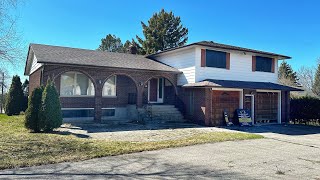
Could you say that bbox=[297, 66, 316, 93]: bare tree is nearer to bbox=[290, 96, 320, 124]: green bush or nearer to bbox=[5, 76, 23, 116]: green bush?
bbox=[290, 96, 320, 124]: green bush

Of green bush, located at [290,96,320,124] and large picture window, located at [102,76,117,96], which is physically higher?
large picture window, located at [102,76,117,96]

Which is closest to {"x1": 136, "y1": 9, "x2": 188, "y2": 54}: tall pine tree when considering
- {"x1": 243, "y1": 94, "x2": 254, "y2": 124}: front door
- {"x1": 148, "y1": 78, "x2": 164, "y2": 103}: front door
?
{"x1": 148, "y1": 78, "x2": 164, "y2": 103}: front door

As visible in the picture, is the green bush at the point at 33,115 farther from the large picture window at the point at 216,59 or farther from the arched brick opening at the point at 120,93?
the large picture window at the point at 216,59

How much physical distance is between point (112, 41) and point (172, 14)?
13686mm

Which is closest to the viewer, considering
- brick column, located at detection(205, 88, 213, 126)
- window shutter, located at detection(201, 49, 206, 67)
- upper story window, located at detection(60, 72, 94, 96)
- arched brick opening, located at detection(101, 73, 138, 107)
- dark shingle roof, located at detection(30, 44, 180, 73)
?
dark shingle roof, located at detection(30, 44, 180, 73)

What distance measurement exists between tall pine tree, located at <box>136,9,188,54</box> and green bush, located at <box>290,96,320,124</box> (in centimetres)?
2475

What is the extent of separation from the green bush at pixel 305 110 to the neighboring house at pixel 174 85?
1.13 meters

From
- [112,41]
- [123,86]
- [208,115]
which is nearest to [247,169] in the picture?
[208,115]

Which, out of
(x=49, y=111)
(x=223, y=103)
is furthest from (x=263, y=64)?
(x=49, y=111)

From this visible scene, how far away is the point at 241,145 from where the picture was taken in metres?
10.3

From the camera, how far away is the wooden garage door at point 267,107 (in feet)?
63.7

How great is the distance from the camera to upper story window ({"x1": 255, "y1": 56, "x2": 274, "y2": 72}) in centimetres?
2100

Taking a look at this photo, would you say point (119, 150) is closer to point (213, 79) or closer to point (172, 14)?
point (213, 79)

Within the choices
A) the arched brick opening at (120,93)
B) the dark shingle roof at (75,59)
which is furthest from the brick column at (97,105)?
the arched brick opening at (120,93)
